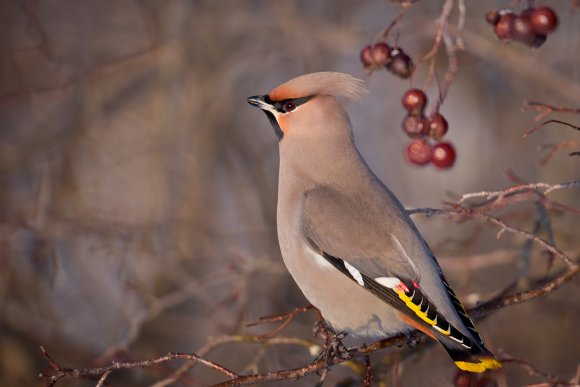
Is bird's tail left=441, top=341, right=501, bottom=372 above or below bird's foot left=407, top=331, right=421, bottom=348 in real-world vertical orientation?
above

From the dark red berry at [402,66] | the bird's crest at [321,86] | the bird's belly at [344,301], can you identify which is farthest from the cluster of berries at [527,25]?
the bird's belly at [344,301]

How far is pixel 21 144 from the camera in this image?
621cm

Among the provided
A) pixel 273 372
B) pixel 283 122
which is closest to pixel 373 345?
pixel 273 372

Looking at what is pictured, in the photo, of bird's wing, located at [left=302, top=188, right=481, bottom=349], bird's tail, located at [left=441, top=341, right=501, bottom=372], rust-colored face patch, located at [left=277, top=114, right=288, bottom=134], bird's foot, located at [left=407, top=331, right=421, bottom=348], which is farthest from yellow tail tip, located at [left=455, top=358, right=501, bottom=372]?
rust-colored face patch, located at [left=277, top=114, right=288, bottom=134]

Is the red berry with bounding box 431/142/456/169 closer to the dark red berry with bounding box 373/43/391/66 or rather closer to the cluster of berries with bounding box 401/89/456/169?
the cluster of berries with bounding box 401/89/456/169

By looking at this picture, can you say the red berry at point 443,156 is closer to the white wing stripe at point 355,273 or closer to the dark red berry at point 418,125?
the dark red berry at point 418,125

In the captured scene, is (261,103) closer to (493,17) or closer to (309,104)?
(309,104)

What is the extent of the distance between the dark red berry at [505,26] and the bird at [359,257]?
0.69m

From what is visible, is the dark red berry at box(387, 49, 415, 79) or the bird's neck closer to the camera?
the dark red berry at box(387, 49, 415, 79)

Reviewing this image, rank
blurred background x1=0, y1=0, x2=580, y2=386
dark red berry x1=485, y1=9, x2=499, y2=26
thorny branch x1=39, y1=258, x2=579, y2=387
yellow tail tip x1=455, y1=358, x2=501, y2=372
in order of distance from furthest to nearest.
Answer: blurred background x1=0, y1=0, x2=580, y2=386, dark red berry x1=485, y1=9, x2=499, y2=26, yellow tail tip x1=455, y1=358, x2=501, y2=372, thorny branch x1=39, y1=258, x2=579, y2=387

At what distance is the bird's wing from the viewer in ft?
10.0

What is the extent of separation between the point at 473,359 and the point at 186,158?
353 cm

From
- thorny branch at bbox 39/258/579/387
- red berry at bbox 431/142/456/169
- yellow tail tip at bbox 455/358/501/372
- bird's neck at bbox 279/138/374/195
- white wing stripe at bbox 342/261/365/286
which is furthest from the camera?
bird's neck at bbox 279/138/374/195

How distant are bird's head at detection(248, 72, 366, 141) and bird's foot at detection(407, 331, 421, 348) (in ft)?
3.10
